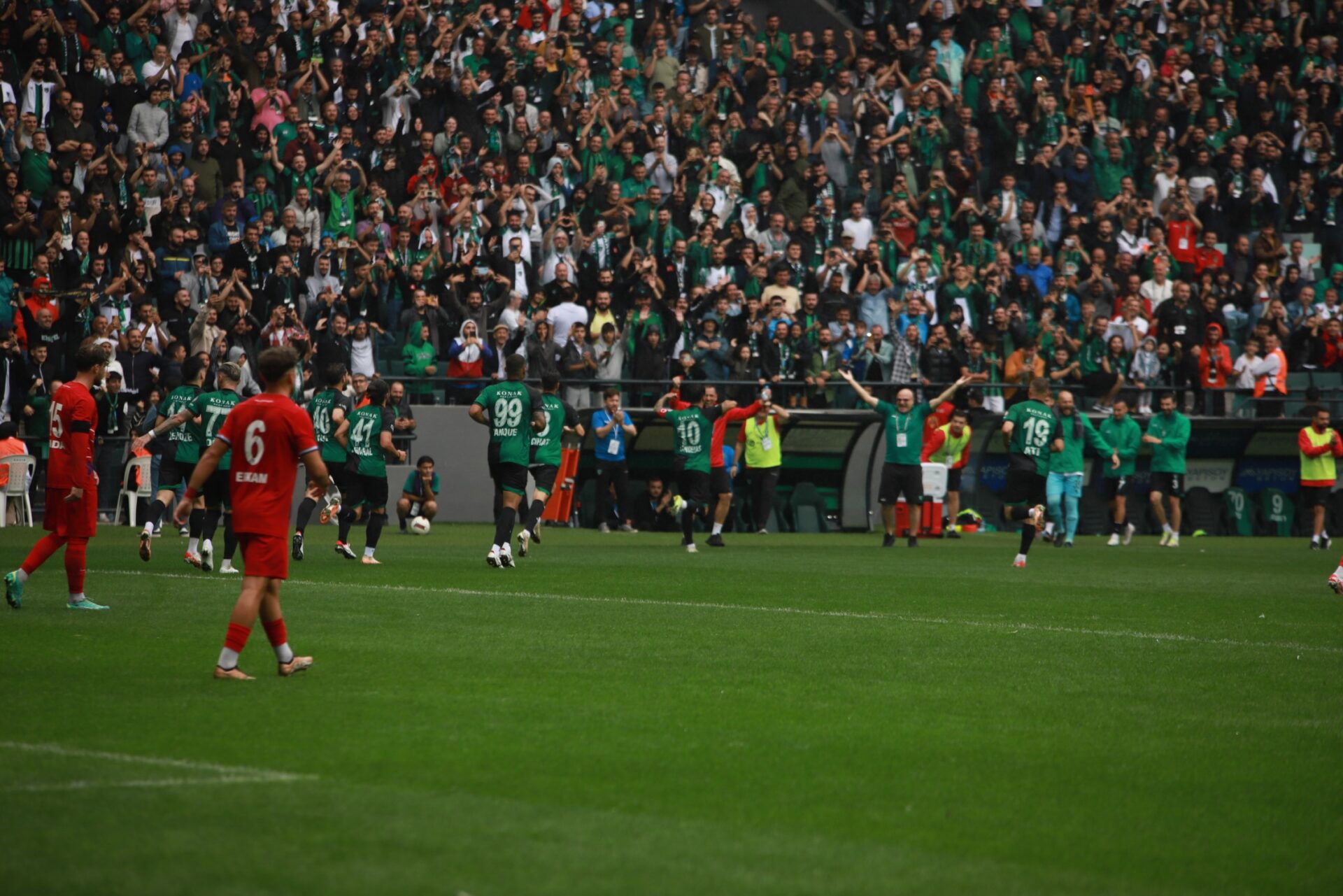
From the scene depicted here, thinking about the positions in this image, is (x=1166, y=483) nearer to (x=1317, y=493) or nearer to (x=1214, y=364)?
(x=1317, y=493)

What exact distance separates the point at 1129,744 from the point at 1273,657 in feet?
12.6

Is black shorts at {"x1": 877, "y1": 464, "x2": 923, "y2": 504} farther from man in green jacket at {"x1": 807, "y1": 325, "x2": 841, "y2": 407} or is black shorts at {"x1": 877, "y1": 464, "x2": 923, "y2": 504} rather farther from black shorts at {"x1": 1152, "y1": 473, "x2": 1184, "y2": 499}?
black shorts at {"x1": 1152, "y1": 473, "x2": 1184, "y2": 499}

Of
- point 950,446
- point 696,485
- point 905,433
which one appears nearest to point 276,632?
point 696,485

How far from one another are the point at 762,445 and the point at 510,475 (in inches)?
358

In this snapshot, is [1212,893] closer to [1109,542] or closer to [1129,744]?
[1129,744]

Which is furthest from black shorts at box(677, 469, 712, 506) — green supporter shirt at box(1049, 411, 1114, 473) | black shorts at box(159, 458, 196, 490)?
black shorts at box(159, 458, 196, 490)

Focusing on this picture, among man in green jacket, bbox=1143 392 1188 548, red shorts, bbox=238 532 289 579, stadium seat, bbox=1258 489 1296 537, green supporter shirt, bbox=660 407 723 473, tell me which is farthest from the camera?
stadium seat, bbox=1258 489 1296 537

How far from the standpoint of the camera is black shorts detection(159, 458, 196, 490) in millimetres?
17391

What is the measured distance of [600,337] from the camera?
26.4 meters

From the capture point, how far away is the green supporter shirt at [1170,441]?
2659cm

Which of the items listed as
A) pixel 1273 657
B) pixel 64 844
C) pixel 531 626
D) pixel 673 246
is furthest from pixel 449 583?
pixel 673 246

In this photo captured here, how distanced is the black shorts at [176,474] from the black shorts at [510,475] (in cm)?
315

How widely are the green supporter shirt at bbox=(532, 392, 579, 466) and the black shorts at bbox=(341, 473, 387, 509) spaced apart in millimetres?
1707

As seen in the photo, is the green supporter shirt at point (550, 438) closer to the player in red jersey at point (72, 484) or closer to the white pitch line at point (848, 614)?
the white pitch line at point (848, 614)
